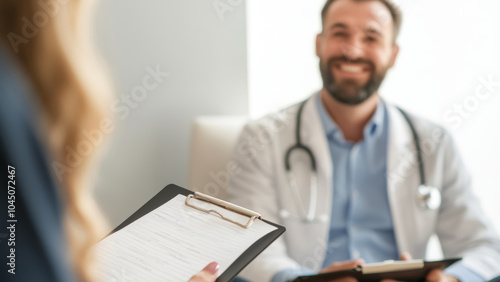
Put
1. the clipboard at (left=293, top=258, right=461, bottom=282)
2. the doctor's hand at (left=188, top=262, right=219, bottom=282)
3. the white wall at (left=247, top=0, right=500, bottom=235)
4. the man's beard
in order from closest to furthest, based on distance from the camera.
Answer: the doctor's hand at (left=188, top=262, right=219, bottom=282)
the clipboard at (left=293, top=258, right=461, bottom=282)
the man's beard
the white wall at (left=247, top=0, right=500, bottom=235)

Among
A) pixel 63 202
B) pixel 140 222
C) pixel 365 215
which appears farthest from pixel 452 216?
pixel 63 202

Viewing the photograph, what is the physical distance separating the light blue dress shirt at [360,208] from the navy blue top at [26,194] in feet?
3.12

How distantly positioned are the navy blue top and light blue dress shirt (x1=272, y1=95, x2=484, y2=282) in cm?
95

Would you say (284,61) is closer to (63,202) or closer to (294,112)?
(294,112)

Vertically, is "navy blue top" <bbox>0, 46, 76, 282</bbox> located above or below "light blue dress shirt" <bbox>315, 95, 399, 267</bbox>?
above

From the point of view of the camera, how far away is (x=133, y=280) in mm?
669

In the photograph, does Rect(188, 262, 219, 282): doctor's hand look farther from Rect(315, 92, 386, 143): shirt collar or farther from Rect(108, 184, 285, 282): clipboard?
Rect(315, 92, 386, 143): shirt collar

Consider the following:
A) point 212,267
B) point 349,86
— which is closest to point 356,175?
point 349,86

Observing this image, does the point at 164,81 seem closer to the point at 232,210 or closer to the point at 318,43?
the point at 318,43

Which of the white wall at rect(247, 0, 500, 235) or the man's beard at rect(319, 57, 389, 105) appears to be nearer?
the man's beard at rect(319, 57, 389, 105)

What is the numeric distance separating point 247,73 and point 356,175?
413 mm

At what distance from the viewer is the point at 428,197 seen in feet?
4.06

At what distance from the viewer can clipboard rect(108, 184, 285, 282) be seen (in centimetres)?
65

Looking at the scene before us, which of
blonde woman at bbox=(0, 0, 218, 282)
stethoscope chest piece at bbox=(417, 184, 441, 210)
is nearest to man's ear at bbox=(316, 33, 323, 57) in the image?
stethoscope chest piece at bbox=(417, 184, 441, 210)
